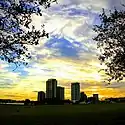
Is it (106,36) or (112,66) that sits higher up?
(106,36)

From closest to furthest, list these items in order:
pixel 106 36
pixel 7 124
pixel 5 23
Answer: pixel 5 23 → pixel 7 124 → pixel 106 36

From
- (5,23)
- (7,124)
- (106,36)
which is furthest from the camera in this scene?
(106,36)

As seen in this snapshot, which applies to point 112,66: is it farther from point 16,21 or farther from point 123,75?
point 16,21

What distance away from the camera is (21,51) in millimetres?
38406

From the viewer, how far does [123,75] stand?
62562 millimetres

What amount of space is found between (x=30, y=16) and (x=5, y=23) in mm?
2561

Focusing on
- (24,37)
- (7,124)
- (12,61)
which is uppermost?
(24,37)

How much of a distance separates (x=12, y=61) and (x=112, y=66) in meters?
28.2

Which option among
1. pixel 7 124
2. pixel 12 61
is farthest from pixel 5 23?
pixel 7 124

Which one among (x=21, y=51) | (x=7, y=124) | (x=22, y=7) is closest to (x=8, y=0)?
(x=22, y=7)

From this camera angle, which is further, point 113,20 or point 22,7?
point 113,20

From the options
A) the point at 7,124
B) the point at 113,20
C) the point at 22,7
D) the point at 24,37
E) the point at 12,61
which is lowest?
the point at 7,124

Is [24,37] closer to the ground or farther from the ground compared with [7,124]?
farther from the ground

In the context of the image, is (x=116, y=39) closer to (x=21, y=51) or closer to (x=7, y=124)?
(x=7, y=124)
